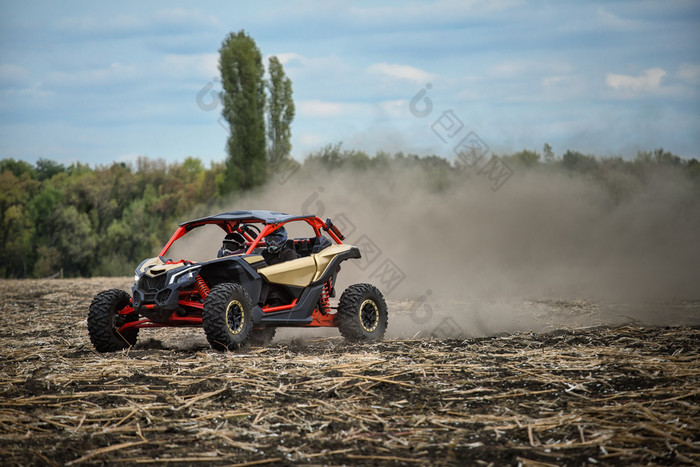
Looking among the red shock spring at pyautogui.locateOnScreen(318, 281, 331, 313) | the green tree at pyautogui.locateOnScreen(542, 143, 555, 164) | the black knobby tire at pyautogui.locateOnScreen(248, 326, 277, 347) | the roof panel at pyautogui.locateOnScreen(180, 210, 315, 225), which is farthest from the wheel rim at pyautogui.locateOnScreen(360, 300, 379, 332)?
the green tree at pyautogui.locateOnScreen(542, 143, 555, 164)

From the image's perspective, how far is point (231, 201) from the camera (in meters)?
46.0

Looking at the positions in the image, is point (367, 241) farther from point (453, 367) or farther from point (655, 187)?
point (453, 367)

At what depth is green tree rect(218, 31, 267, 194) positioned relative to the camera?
47.9 meters

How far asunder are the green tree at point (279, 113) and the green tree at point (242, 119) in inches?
45.0

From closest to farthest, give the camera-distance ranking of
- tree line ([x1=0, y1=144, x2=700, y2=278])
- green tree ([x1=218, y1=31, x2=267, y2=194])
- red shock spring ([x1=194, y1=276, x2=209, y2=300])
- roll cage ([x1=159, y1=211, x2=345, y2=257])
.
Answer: red shock spring ([x1=194, y1=276, x2=209, y2=300]), roll cage ([x1=159, y1=211, x2=345, y2=257]), green tree ([x1=218, y1=31, x2=267, y2=194]), tree line ([x1=0, y1=144, x2=700, y2=278])

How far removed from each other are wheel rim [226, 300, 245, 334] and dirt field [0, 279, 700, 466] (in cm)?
35

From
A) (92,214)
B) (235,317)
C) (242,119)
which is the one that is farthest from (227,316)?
(92,214)

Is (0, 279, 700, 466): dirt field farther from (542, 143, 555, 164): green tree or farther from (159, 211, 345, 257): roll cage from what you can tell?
(542, 143, 555, 164): green tree

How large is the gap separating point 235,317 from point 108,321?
1.79m

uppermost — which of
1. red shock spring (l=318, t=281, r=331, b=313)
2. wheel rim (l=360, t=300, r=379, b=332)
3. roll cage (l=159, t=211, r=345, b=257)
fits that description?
roll cage (l=159, t=211, r=345, b=257)

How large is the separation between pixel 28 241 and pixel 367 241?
5695cm

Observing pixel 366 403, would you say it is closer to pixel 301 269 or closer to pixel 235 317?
pixel 235 317

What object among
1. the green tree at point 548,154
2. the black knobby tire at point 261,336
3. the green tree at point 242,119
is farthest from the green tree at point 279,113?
the black knobby tire at point 261,336

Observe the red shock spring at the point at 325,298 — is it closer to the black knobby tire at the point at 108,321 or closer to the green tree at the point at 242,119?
the black knobby tire at the point at 108,321
